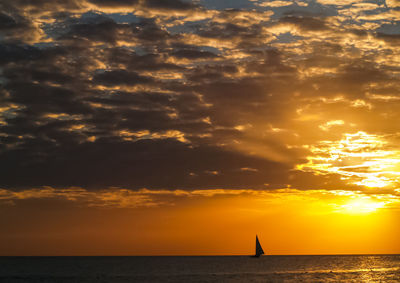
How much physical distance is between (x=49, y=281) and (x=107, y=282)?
560 inches

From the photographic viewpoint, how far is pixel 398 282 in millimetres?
90688

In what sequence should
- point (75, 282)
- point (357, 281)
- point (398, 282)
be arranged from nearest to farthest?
point (398, 282)
point (357, 281)
point (75, 282)

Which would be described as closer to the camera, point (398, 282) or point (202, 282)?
point (398, 282)

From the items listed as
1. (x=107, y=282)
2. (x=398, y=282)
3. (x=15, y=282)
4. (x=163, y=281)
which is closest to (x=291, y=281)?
(x=398, y=282)

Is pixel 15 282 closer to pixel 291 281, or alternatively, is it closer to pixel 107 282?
pixel 107 282

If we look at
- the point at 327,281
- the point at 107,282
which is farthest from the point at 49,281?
the point at 327,281

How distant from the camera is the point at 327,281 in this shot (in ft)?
317

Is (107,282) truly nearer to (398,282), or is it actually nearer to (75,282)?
(75,282)

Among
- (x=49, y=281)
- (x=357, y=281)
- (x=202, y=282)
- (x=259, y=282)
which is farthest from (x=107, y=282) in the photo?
(x=357, y=281)

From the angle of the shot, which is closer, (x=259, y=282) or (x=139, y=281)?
(x=259, y=282)

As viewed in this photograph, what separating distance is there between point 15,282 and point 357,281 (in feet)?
237

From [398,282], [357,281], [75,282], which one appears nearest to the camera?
[398,282]

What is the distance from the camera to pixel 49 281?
105 m

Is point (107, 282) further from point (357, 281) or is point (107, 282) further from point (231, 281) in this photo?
point (357, 281)
